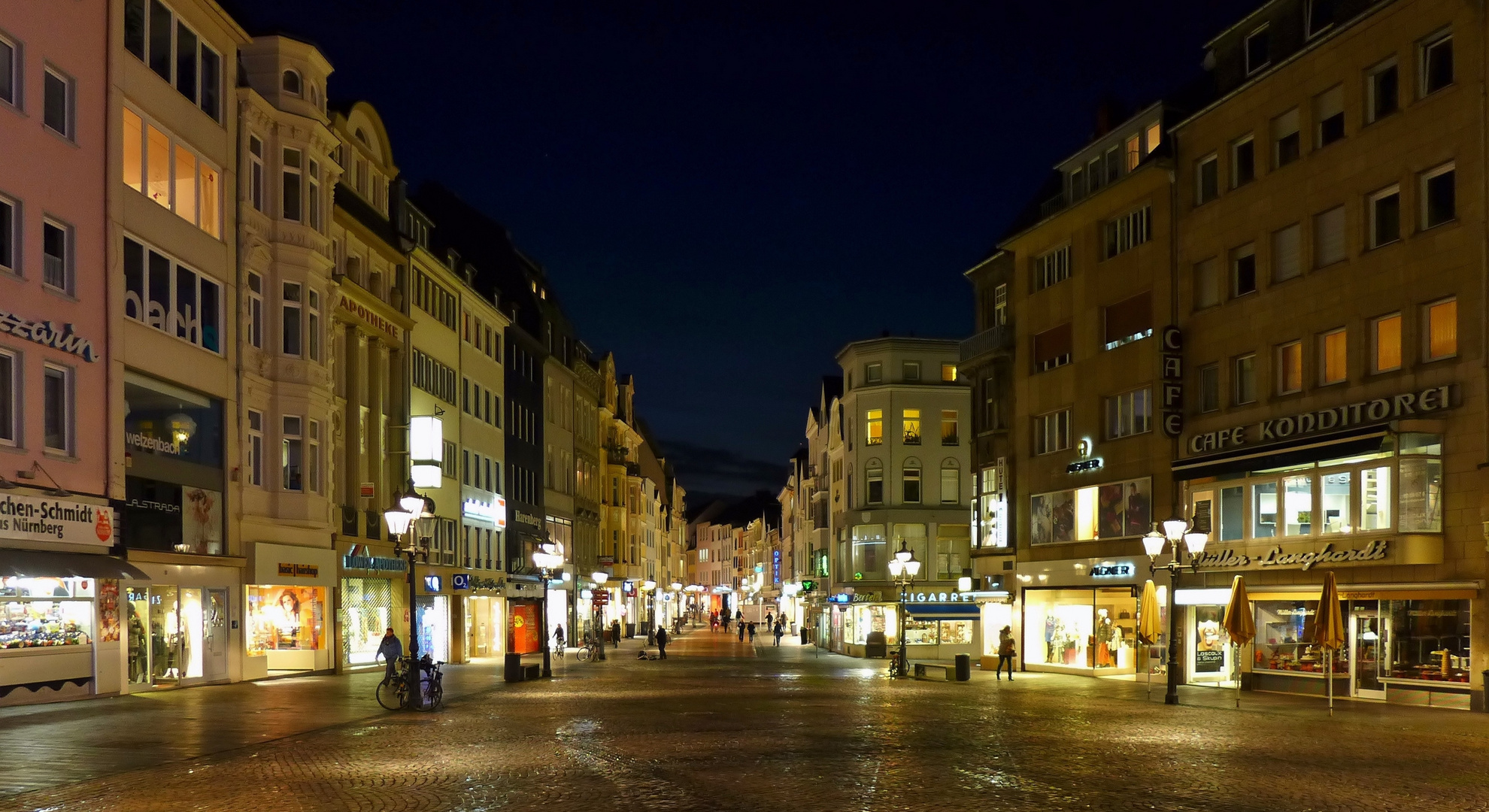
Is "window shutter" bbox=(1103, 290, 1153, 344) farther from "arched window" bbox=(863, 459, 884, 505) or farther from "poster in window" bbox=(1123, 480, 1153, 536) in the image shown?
"arched window" bbox=(863, 459, 884, 505)

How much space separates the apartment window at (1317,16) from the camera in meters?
35.1

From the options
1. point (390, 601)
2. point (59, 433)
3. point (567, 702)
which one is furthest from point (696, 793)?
point (390, 601)

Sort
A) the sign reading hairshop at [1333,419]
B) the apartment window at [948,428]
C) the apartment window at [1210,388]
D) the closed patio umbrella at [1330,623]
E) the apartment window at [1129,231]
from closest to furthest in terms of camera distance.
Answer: the closed patio umbrella at [1330,623]
the sign reading hairshop at [1333,419]
the apartment window at [1210,388]
the apartment window at [1129,231]
the apartment window at [948,428]

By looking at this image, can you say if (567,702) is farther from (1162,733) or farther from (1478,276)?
(1478,276)

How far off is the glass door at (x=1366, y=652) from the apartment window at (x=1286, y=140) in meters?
10.8

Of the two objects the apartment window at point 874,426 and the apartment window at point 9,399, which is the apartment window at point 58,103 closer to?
the apartment window at point 9,399

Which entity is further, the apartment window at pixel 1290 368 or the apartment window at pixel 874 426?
the apartment window at pixel 874 426

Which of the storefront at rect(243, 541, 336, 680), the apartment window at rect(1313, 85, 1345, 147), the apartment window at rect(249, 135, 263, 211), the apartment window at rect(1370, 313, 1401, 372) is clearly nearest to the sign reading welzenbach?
the storefront at rect(243, 541, 336, 680)

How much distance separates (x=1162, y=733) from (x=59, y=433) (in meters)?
21.5

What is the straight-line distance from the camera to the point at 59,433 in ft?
98.1

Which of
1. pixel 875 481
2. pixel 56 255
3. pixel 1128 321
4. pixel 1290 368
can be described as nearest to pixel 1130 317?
pixel 1128 321

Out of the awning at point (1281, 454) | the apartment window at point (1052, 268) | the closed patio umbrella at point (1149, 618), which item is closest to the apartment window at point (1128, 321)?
the apartment window at point (1052, 268)

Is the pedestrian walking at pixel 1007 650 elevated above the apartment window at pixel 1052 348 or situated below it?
below

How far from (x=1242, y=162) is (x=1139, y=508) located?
10108 mm
